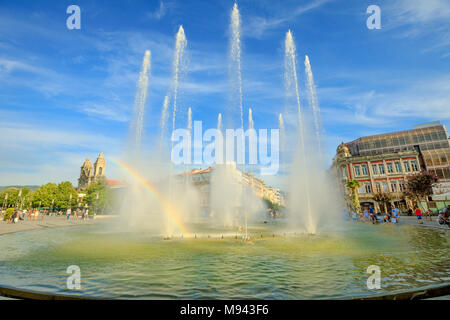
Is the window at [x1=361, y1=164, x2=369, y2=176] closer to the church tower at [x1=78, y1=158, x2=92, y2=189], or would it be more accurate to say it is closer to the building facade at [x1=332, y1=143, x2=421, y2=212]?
the building facade at [x1=332, y1=143, x2=421, y2=212]

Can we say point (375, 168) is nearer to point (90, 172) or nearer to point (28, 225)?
point (28, 225)

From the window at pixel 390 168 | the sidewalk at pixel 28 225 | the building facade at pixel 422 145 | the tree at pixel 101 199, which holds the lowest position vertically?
the sidewalk at pixel 28 225

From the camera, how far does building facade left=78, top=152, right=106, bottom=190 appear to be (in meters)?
116

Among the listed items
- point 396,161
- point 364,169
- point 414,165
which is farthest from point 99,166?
point 414,165

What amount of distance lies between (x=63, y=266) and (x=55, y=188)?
9715 centimetres

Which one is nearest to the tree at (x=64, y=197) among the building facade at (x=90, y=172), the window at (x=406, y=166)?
the building facade at (x=90, y=172)

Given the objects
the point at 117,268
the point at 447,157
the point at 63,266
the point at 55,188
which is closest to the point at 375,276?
the point at 117,268

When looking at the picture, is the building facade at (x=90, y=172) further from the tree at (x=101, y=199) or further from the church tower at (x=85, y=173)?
the tree at (x=101, y=199)

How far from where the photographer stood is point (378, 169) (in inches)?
2163

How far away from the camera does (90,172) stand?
128000mm

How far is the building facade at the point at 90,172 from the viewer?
380 feet

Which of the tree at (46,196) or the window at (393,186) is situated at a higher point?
the tree at (46,196)
